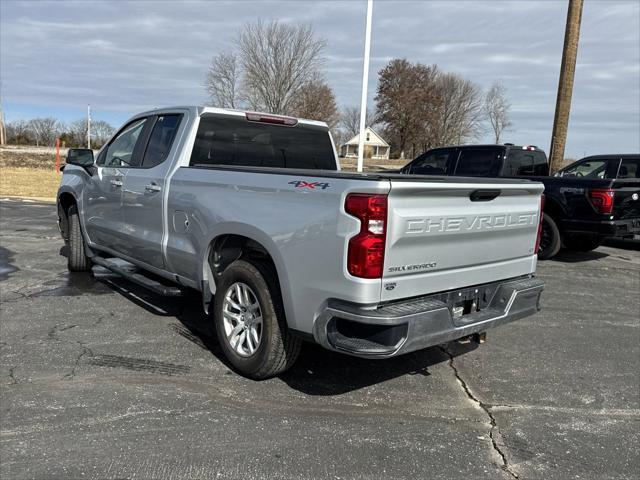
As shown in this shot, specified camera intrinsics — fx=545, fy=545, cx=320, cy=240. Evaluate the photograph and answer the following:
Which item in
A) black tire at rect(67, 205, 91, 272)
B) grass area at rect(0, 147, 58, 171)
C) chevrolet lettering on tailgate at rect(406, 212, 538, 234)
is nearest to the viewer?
chevrolet lettering on tailgate at rect(406, 212, 538, 234)

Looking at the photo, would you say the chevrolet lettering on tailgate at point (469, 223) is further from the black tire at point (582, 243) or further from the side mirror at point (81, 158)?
the black tire at point (582, 243)

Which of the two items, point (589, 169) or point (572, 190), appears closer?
point (572, 190)

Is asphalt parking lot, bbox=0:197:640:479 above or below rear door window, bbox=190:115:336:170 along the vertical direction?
below

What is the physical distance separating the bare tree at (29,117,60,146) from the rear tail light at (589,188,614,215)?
74.4m

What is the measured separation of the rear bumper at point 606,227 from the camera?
8.28 m

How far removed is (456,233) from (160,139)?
118 inches

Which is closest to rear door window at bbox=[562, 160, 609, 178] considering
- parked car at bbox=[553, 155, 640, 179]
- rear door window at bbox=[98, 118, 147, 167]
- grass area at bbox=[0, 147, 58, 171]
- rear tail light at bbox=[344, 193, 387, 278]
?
parked car at bbox=[553, 155, 640, 179]

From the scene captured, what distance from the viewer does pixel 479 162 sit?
1055 centimetres

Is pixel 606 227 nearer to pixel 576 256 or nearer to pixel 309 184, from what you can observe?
pixel 576 256

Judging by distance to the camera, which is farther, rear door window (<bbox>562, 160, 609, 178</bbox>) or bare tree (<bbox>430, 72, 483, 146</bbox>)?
bare tree (<bbox>430, 72, 483, 146</bbox>)

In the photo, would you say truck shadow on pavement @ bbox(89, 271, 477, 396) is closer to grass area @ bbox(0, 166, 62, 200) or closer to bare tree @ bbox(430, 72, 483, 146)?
grass area @ bbox(0, 166, 62, 200)

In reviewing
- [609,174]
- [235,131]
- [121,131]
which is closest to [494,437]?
[235,131]

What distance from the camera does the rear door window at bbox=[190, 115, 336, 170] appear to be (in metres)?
4.80

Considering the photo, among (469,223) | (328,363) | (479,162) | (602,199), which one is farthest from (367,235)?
(479,162)
